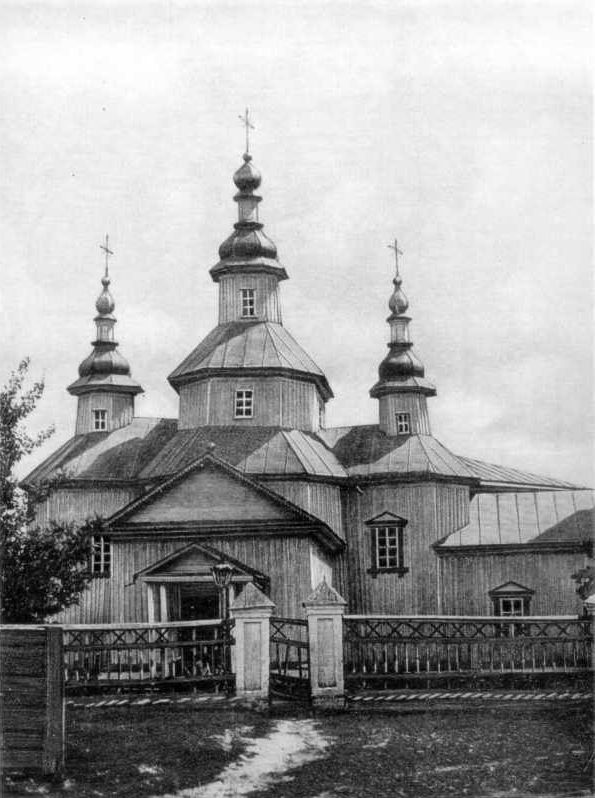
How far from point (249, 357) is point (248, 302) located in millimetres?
2434

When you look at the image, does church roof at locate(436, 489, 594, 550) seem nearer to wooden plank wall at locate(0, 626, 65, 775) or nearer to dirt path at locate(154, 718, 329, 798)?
dirt path at locate(154, 718, 329, 798)

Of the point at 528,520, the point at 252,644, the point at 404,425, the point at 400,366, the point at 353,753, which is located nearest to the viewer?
the point at 353,753

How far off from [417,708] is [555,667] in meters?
3.02

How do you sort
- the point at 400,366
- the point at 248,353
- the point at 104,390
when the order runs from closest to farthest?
the point at 248,353
the point at 400,366
the point at 104,390

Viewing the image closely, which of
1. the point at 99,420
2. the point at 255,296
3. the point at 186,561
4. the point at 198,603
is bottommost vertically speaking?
the point at 198,603

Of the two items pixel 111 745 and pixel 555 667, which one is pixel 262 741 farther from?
pixel 555 667

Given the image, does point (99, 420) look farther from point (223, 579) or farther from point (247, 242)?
point (223, 579)

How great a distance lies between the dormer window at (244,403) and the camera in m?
30.9

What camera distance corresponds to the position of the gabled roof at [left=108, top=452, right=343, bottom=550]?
2536 cm

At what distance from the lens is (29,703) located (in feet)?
35.2

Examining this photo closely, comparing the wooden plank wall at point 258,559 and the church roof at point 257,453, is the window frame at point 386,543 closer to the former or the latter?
the church roof at point 257,453

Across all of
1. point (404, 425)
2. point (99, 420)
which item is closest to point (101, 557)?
point (99, 420)

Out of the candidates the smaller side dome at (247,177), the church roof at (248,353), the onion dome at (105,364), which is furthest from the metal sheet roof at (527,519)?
the smaller side dome at (247,177)

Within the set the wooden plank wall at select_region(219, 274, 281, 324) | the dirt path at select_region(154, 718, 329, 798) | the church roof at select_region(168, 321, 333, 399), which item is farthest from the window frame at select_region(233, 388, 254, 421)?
the dirt path at select_region(154, 718, 329, 798)
